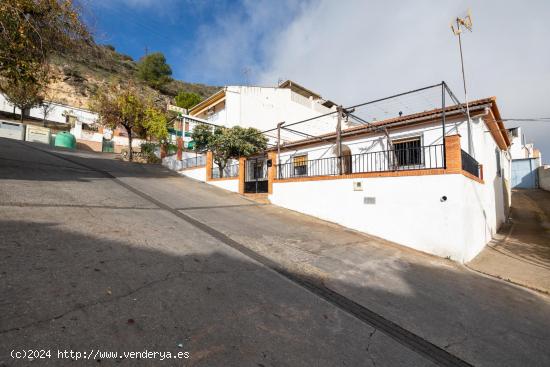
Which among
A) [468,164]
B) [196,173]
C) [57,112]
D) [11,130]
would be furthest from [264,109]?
[57,112]

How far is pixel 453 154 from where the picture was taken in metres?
6.12

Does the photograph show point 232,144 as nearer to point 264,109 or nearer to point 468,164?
point 264,109

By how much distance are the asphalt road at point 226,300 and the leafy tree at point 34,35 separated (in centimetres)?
346

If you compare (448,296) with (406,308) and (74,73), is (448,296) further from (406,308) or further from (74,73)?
(74,73)

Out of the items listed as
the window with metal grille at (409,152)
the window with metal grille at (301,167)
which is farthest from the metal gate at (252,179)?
the window with metal grille at (409,152)

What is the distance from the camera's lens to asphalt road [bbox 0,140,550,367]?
197 centimetres

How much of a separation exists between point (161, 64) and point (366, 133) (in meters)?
52.5

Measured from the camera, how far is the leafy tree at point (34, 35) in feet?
18.7

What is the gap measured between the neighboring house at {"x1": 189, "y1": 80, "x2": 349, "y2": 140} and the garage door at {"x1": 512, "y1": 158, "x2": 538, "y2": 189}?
62.7ft

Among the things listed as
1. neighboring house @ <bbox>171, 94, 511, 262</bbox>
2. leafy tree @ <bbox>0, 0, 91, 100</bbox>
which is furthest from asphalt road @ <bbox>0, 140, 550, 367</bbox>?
leafy tree @ <bbox>0, 0, 91, 100</bbox>

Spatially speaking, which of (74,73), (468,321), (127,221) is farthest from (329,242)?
(74,73)

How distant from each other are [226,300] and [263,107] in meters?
21.1

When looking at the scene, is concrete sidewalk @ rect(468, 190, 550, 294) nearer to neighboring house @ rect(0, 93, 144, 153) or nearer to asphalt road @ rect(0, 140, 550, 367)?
asphalt road @ rect(0, 140, 550, 367)

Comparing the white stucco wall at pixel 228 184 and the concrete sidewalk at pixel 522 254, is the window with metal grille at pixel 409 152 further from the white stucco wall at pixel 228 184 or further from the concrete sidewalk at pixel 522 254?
the white stucco wall at pixel 228 184
